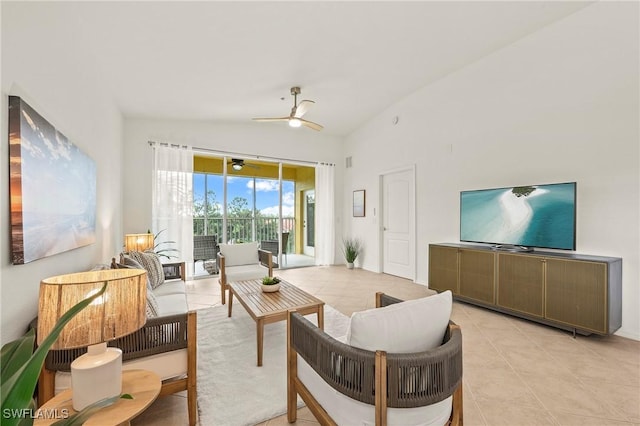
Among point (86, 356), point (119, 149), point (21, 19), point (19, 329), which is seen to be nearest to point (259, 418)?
point (86, 356)

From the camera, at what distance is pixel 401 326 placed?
1194 millimetres

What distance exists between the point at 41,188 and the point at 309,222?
5441 mm

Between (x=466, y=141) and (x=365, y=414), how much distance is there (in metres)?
4.00

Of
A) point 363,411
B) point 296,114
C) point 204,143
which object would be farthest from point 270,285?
point 204,143

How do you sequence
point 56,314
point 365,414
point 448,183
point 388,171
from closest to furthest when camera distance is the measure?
point 56,314 → point 365,414 → point 448,183 → point 388,171

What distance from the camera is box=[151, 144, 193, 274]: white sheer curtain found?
184 inches

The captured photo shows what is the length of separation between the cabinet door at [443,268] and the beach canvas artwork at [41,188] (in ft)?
13.4

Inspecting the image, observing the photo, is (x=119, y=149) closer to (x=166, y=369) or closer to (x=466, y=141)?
(x=166, y=369)

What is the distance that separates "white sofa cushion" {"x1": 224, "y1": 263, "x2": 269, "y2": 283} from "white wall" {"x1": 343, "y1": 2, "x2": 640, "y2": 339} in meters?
2.73

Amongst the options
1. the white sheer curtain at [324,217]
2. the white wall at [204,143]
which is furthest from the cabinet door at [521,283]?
the white wall at [204,143]

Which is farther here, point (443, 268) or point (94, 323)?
point (443, 268)

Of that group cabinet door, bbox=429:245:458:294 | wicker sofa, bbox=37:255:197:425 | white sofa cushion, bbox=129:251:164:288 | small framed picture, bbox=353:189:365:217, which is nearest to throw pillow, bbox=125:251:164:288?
white sofa cushion, bbox=129:251:164:288

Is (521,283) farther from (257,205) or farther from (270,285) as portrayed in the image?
(257,205)

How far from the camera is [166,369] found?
160 centimetres
